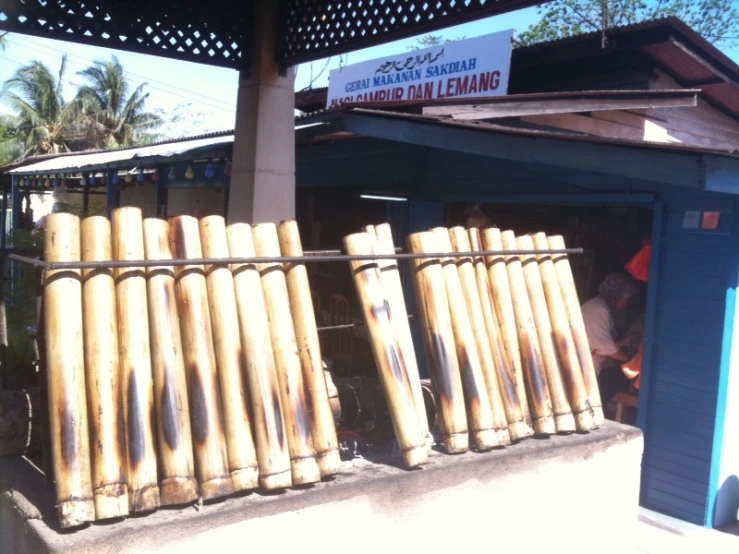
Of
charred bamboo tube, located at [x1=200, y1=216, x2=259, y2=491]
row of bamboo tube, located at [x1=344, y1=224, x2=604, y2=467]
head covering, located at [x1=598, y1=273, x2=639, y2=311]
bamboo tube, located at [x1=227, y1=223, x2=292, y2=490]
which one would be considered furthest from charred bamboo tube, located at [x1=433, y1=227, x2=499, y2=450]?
head covering, located at [x1=598, y1=273, x2=639, y2=311]

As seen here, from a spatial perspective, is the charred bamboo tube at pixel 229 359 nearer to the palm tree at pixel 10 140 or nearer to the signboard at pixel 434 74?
the signboard at pixel 434 74

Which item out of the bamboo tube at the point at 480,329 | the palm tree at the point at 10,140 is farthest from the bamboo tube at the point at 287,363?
the palm tree at the point at 10,140

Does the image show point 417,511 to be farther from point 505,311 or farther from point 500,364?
point 505,311

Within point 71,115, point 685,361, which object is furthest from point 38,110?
point 685,361

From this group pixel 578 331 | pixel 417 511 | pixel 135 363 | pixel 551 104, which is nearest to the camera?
pixel 135 363

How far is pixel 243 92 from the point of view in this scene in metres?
5.94

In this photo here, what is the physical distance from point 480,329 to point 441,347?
230 millimetres

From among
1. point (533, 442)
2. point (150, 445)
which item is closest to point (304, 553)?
point (150, 445)

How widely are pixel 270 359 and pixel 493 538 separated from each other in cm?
126

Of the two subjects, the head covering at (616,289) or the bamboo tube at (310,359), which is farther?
the head covering at (616,289)

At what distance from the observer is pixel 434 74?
8555mm

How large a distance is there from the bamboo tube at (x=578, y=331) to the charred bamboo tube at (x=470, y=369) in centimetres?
62

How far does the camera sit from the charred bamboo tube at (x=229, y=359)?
2375mm

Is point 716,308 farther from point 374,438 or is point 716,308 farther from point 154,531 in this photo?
point 154,531
